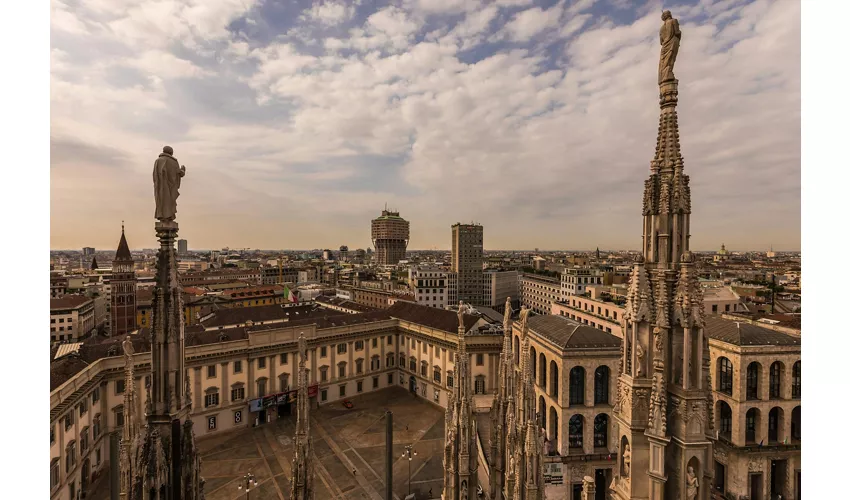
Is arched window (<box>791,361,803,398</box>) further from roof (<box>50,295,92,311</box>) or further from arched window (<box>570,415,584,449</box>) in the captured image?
roof (<box>50,295,92,311</box>)

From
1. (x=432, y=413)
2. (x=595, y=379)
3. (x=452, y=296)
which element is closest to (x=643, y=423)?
(x=595, y=379)

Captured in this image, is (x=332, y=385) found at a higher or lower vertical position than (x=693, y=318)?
lower

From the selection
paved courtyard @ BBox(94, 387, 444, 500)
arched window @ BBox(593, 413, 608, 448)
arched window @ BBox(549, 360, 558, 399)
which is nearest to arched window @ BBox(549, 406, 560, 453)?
arched window @ BBox(549, 360, 558, 399)

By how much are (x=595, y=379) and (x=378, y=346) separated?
29.6 m

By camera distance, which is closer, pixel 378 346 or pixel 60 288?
pixel 378 346

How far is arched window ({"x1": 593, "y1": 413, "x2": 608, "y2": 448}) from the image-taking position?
3469 cm

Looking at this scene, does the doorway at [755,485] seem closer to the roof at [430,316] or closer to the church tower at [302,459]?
the roof at [430,316]

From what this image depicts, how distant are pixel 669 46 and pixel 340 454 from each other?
129 feet

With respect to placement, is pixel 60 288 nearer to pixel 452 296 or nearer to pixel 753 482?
pixel 452 296

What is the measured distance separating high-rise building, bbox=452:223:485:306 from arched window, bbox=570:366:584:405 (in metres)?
92.2

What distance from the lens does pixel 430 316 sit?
53906 millimetres

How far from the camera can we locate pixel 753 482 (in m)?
30.9

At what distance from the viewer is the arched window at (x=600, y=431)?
34.7 m

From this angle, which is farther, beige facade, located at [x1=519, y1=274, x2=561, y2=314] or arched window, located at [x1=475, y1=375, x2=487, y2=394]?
beige facade, located at [x1=519, y1=274, x2=561, y2=314]
